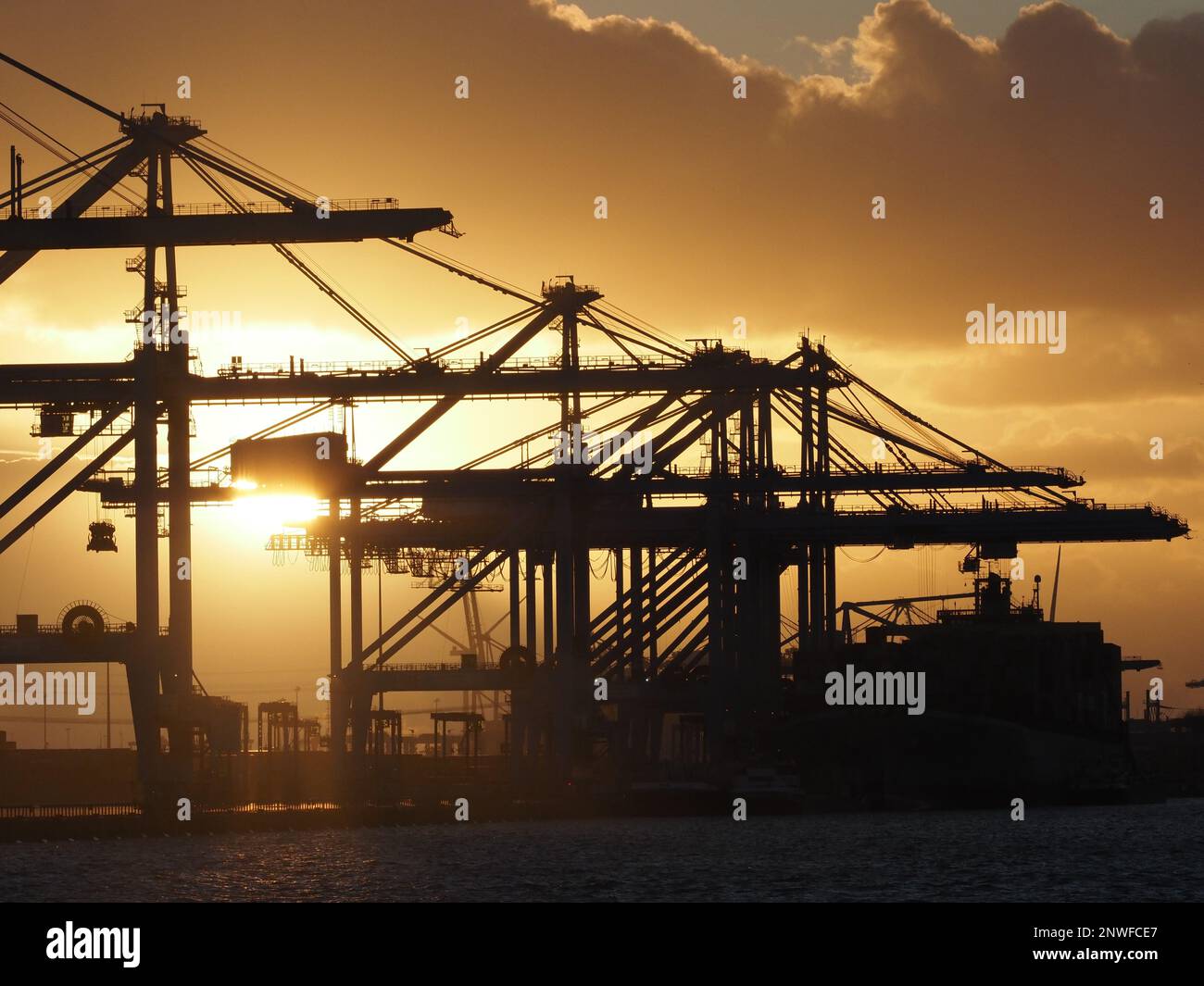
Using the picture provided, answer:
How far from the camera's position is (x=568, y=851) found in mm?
57500

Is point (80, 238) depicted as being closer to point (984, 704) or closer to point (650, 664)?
point (650, 664)

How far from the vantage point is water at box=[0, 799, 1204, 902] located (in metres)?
44.8

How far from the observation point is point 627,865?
52.4m

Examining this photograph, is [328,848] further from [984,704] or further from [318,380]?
[984,704]

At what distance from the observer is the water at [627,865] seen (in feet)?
147

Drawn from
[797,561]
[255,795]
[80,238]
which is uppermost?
[80,238]

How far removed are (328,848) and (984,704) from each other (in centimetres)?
5497
